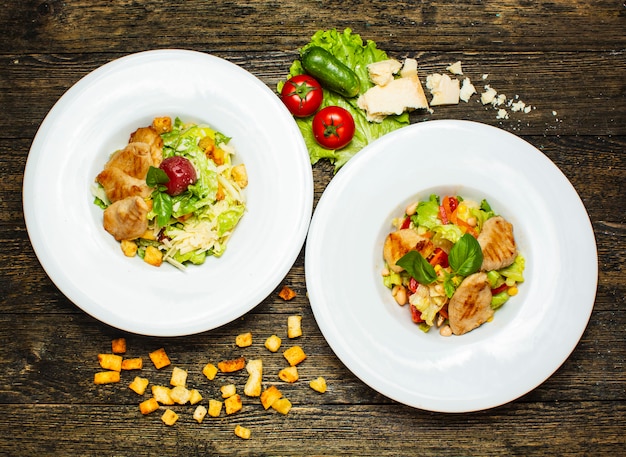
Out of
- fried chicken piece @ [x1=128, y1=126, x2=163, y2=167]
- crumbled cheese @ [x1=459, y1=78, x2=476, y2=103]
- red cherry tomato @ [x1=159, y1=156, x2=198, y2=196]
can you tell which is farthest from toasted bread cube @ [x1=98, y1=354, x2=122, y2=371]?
crumbled cheese @ [x1=459, y1=78, x2=476, y2=103]

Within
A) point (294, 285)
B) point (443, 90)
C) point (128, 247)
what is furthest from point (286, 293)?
point (443, 90)

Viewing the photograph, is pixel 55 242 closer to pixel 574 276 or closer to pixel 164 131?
pixel 164 131

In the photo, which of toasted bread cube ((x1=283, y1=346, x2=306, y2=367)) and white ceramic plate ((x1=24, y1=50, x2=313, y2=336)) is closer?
white ceramic plate ((x1=24, y1=50, x2=313, y2=336))

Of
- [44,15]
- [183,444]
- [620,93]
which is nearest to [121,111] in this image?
[44,15]

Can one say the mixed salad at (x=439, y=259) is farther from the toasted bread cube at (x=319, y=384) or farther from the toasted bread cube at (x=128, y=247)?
the toasted bread cube at (x=128, y=247)

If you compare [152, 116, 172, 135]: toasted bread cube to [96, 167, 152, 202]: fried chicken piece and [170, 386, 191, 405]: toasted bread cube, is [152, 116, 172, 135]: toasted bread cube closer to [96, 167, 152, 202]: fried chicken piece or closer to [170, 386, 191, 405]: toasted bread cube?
[96, 167, 152, 202]: fried chicken piece

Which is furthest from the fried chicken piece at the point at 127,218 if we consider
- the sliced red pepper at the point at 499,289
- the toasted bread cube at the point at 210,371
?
the sliced red pepper at the point at 499,289

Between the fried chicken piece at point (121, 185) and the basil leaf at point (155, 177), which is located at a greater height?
the basil leaf at point (155, 177)
